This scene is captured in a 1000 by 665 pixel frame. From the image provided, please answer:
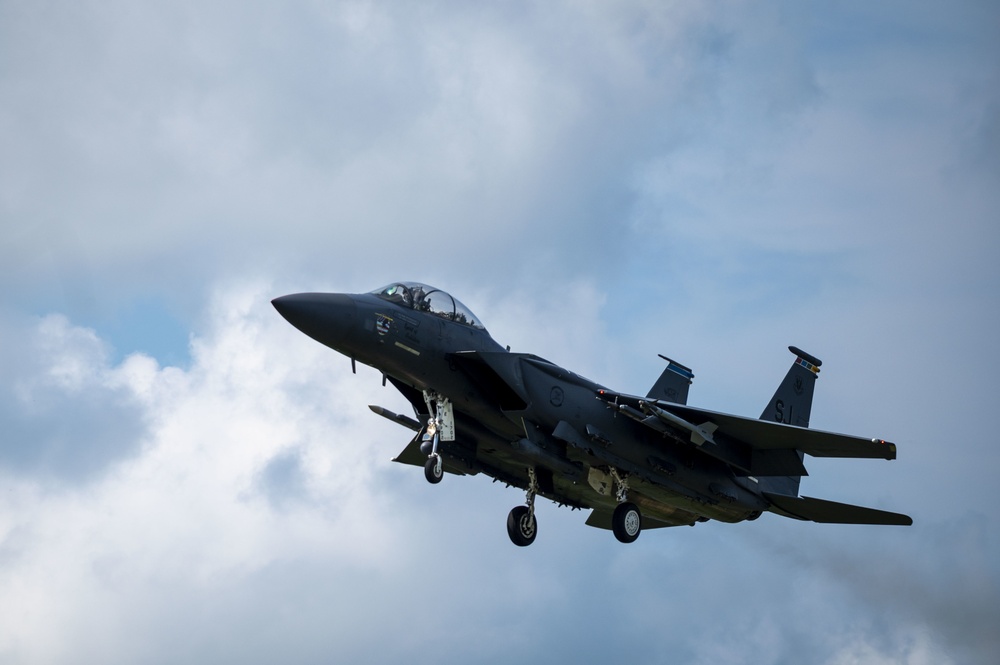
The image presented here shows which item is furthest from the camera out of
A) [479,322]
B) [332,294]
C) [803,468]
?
[803,468]

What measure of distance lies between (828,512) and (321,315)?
14.6 meters

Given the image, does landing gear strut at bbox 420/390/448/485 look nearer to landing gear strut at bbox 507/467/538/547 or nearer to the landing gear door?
the landing gear door

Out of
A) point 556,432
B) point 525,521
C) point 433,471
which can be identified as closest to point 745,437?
point 556,432

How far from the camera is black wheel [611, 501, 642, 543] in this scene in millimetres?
30031

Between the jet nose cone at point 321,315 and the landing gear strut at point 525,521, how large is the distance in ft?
23.5

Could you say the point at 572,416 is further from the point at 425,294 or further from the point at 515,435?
the point at 425,294

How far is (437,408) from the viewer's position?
91.8ft

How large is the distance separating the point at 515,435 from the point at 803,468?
286 inches

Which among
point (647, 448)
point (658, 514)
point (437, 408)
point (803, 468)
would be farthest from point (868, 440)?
point (437, 408)

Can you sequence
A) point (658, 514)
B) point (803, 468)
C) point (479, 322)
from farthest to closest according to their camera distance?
1. point (658, 514)
2. point (803, 468)
3. point (479, 322)

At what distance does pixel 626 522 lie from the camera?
3008 centimetres

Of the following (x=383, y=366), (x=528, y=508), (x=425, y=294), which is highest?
(x=425, y=294)

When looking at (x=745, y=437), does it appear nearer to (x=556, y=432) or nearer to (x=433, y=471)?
(x=556, y=432)

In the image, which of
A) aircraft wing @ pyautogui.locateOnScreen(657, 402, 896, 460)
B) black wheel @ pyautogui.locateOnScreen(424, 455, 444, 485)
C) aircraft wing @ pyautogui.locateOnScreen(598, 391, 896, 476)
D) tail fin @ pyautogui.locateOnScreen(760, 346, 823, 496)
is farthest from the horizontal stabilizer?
black wheel @ pyautogui.locateOnScreen(424, 455, 444, 485)
